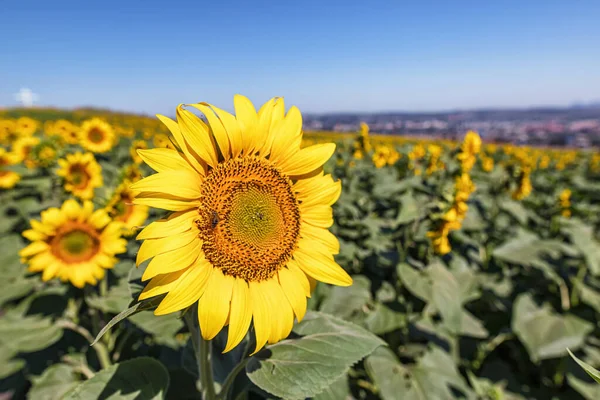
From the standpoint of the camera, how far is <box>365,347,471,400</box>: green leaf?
266 centimetres

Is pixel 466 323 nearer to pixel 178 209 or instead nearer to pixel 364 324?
pixel 364 324

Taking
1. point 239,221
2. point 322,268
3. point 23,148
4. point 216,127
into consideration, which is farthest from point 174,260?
point 23,148

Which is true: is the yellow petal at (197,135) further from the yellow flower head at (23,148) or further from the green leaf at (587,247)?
the yellow flower head at (23,148)

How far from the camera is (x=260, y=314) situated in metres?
1.23

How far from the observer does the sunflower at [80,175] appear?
3.24 m

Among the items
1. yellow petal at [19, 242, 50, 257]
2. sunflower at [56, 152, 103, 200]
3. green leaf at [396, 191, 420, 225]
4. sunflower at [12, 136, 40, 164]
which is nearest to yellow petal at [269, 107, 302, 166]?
green leaf at [396, 191, 420, 225]

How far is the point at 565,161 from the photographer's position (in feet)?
60.8

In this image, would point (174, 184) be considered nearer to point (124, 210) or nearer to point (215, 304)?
point (215, 304)

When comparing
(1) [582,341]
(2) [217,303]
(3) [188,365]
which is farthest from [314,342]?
(1) [582,341]

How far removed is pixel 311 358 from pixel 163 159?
0.84m

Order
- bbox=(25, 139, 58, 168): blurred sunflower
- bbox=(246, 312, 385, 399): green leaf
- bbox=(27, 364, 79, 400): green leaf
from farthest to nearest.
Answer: bbox=(25, 139, 58, 168): blurred sunflower
bbox=(27, 364, 79, 400): green leaf
bbox=(246, 312, 385, 399): green leaf

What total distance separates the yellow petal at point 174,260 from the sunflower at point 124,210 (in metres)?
1.56

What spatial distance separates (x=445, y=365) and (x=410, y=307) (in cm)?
59

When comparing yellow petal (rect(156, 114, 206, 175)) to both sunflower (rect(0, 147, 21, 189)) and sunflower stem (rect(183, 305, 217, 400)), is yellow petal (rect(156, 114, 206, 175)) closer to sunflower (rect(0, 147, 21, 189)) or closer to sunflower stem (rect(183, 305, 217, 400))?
sunflower stem (rect(183, 305, 217, 400))
